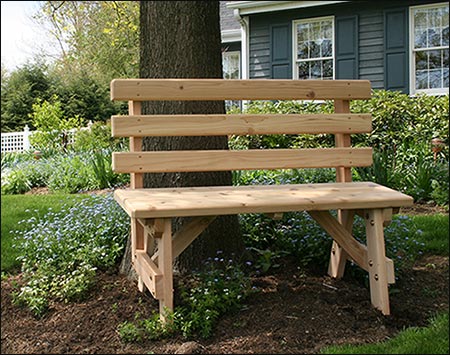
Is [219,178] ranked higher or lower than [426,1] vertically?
lower

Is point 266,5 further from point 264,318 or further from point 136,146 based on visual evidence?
point 264,318

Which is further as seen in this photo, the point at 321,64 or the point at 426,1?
the point at 321,64

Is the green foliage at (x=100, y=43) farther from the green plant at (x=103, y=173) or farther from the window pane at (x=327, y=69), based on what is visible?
the green plant at (x=103, y=173)

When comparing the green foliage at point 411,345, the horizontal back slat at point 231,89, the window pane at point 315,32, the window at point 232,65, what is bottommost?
the green foliage at point 411,345

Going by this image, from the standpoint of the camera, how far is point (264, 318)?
333cm

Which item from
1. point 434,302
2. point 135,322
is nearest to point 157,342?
point 135,322

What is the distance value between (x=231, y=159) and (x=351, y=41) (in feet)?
28.4

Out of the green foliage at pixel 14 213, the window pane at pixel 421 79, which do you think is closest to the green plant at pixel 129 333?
the green foliage at pixel 14 213

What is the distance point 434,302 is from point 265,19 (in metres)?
9.59

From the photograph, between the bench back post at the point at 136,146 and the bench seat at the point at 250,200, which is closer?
the bench seat at the point at 250,200

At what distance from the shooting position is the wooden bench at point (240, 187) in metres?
3.13

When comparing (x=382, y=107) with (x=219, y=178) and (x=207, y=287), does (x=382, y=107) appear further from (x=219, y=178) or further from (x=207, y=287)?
(x=207, y=287)

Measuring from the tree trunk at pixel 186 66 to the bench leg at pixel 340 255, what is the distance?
1.80 ft

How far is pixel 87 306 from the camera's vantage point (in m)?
3.56
